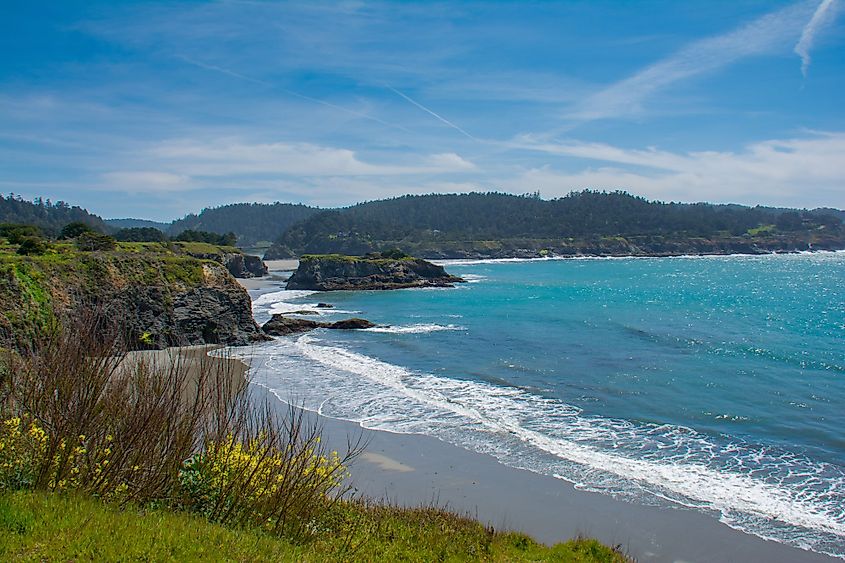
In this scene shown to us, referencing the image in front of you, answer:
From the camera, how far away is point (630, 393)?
2823 centimetres

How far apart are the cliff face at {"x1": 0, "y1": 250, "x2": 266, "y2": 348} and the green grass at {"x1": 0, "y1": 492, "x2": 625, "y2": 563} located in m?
25.6

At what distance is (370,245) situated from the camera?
656 feet

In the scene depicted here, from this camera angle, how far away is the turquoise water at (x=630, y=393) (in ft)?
58.6

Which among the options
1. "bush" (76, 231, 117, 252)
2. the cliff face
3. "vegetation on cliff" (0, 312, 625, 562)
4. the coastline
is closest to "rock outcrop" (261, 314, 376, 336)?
the cliff face

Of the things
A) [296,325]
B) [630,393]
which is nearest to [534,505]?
[630,393]

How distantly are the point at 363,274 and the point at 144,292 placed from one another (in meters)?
62.7

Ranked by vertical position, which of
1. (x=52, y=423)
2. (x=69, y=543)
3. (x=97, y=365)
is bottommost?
(x=69, y=543)

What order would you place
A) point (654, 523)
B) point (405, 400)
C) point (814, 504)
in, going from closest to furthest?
point (654, 523), point (814, 504), point (405, 400)

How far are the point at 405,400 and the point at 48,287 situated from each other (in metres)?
22.1

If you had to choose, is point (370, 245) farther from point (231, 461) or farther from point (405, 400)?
point (231, 461)

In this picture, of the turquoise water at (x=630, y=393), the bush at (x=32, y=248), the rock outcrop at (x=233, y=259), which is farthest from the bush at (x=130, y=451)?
the rock outcrop at (x=233, y=259)

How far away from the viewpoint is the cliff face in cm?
3272

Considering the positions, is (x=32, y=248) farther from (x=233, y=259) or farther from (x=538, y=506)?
(x=233, y=259)

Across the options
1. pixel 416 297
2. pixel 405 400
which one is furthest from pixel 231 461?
pixel 416 297
